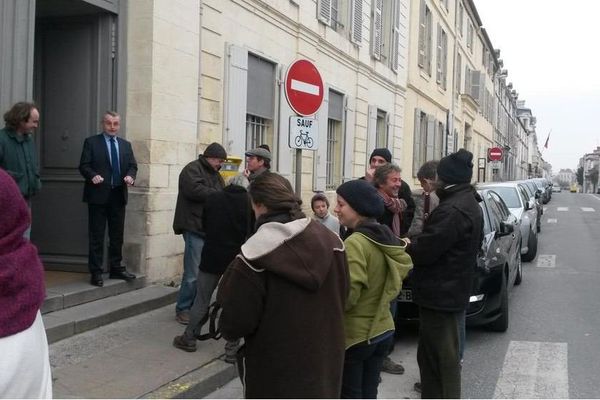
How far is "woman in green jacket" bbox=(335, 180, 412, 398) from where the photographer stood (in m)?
3.17

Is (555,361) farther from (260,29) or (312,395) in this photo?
(260,29)

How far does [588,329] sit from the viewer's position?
23.4 ft

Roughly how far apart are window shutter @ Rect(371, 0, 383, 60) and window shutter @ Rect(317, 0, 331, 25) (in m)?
3.05

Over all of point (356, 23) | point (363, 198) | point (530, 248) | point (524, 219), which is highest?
point (356, 23)

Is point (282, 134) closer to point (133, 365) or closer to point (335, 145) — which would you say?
point (335, 145)

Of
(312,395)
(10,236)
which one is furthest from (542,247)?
(10,236)

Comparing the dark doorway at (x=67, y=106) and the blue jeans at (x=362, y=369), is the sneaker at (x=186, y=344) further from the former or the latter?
the blue jeans at (x=362, y=369)

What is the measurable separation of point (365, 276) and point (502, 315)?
415 cm

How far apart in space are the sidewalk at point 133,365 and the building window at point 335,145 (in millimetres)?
8251

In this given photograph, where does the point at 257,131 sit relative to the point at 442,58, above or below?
below

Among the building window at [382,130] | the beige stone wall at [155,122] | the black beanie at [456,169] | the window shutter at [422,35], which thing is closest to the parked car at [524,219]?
the building window at [382,130]

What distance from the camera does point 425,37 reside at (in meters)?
21.9

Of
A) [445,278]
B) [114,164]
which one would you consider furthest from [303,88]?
[445,278]

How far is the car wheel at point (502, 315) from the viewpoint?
21.9ft
